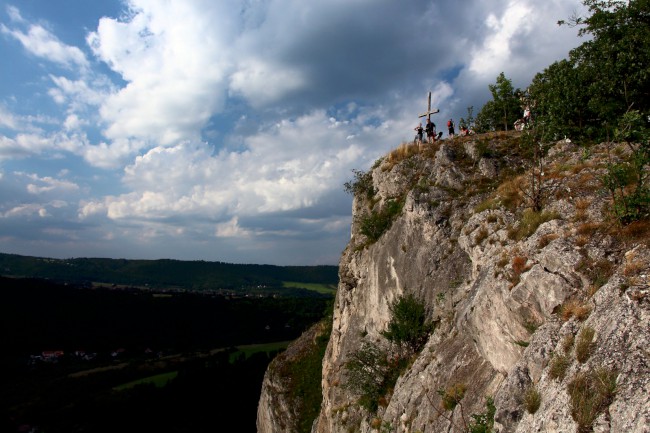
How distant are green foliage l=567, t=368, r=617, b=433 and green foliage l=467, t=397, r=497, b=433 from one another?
2.98 meters

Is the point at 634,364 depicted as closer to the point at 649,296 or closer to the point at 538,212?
the point at 649,296

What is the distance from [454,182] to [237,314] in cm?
15868

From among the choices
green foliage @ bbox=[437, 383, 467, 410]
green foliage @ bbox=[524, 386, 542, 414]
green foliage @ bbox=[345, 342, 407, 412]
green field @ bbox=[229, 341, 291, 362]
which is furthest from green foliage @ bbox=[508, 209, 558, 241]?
green field @ bbox=[229, 341, 291, 362]

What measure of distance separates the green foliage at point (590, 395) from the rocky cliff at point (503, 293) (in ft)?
0.07

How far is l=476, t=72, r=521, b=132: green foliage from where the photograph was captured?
38.8 metres

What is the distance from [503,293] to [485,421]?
369 cm

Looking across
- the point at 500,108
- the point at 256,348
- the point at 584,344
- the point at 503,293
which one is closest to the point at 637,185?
the point at 503,293

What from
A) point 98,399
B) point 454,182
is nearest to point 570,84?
point 454,182

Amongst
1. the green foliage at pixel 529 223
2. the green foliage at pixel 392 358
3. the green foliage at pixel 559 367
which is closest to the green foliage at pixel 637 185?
the green foliage at pixel 529 223

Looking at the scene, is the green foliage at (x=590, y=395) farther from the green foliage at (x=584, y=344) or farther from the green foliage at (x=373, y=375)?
the green foliage at (x=373, y=375)

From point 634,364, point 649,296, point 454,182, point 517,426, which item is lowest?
point 517,426

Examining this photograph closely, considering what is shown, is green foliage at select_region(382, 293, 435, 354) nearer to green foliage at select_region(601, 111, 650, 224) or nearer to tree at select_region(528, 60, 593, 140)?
green foliage at select_region(601, 111, 650, 224)

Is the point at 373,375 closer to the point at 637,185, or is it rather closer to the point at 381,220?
the point at 381,220

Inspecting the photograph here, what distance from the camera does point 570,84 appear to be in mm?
20703
